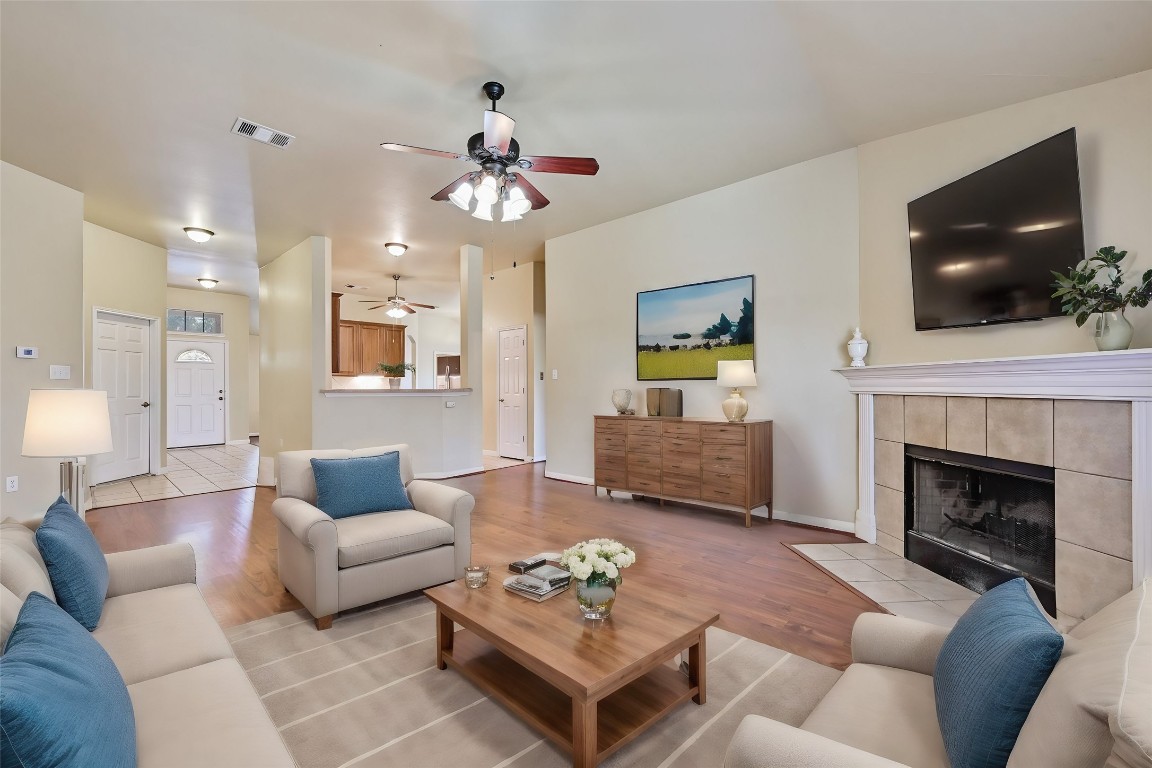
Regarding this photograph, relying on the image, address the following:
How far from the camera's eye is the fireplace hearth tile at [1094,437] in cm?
233

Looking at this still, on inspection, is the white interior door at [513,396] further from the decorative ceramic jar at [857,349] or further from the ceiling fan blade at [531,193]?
the decorative ceramic jar at [857,349]

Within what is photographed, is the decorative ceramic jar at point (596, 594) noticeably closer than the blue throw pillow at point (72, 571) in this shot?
No

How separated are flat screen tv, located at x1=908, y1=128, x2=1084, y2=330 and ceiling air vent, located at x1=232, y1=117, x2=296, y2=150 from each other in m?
4.42

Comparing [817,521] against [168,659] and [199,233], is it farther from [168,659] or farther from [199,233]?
[199,233]

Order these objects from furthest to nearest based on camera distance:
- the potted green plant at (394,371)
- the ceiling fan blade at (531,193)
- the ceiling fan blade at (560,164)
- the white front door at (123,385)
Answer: the potted green plant at (394,371), the white front door at (123,385), the ceiling fan blade at (531,193), the ceiling fan blade at (560,164)

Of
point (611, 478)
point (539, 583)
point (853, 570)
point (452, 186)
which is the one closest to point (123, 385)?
point (452, 186)

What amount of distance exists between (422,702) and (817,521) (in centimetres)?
348

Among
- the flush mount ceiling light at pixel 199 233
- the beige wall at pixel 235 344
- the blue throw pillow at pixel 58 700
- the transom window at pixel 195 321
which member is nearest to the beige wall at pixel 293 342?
the flush mount ceiling light at pixel 199 233

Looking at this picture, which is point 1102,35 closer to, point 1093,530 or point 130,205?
point 1093,530

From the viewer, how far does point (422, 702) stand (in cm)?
200

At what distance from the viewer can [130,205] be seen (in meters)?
5.18

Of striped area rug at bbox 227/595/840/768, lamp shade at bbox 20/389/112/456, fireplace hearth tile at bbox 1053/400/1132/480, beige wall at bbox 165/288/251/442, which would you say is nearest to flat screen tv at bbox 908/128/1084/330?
fireplace hearth tile at bbox 1053/400/1132/480

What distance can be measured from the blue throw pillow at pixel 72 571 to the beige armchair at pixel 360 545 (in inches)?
33.2

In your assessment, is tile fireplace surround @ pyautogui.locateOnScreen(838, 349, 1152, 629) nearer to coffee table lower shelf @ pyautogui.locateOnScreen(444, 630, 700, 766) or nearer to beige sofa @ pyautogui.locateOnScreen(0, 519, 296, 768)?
coffee table lower shelf @ pyautogui.locateOnScreen(444, 630, 700, 766)
